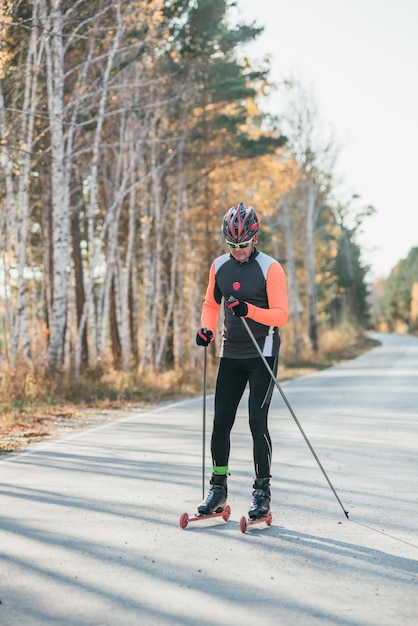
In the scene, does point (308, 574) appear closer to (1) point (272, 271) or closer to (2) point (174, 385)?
(1) point (272, 271)

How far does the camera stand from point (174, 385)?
850 inches

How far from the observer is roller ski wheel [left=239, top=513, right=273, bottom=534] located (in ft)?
21.3

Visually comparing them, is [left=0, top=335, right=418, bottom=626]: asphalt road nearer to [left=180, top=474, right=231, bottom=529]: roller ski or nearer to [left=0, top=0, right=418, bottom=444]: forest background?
[left=180, top=474, right=231, bottom=529]: roller ski

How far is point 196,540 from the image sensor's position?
6.27 meters

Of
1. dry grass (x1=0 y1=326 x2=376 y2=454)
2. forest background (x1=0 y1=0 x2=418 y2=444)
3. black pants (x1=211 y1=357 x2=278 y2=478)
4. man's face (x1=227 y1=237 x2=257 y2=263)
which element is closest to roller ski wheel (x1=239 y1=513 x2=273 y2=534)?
black pants (x1=211 y1=357 x2=278 y2=478)

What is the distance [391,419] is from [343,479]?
5777 millimetres

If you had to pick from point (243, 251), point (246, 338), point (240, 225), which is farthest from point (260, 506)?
point (240, 225)

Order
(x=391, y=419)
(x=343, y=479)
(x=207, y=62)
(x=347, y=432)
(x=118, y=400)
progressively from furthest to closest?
(x=207, y=62)
(x=118, y=400)
(x=391, y=419)
(x=347, y=432)
(x=343, y=479)

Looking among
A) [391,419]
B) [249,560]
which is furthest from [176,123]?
[249,560]

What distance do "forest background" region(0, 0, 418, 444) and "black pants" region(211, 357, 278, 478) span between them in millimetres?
6726

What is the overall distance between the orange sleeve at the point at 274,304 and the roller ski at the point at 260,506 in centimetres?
107

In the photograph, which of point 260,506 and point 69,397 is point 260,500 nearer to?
point 260,506

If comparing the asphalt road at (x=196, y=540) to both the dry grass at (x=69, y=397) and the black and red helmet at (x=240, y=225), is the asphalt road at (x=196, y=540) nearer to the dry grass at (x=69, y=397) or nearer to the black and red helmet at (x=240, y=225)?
the dry grass at (x=69, y=397)

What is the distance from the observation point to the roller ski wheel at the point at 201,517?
6613 millimetres
